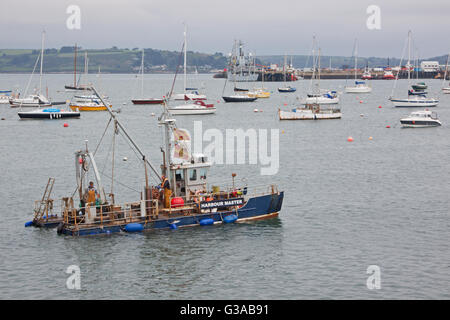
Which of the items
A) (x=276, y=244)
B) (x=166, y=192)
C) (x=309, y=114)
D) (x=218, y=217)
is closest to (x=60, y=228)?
(x=166, y=192)

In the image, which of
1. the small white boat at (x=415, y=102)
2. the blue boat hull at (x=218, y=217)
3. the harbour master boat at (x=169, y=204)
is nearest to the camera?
the blue boat hull at (x=218, y=217)

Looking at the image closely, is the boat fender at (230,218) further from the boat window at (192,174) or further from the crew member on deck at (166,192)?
the crew member on deck at (166,192)

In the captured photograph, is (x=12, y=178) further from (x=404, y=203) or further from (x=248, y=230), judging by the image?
(x=404, y=203)

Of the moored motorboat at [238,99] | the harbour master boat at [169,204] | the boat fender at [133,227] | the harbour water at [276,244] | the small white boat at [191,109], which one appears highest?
the moored motorboat at [238,99]

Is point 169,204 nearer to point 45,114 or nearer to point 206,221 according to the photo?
point 206,221

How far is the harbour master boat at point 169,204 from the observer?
3556cm

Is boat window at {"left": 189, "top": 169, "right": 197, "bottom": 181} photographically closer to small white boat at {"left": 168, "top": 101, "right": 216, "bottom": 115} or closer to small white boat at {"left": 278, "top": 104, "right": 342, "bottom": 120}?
small white boat at {"left": 278, "top": 104, "right": 342, "bottom": 120}

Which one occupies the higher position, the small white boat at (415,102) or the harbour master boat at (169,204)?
the small white boat at (415,102)

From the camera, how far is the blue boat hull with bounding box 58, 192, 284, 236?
1387 inches

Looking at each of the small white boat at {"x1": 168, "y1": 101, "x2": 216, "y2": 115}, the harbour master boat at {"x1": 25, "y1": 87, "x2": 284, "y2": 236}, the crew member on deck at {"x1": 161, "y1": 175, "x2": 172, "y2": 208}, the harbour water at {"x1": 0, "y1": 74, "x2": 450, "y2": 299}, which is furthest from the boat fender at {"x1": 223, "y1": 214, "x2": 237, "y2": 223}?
the small white boat at {"x1": 168, "y1": 101, "x2": 216, "y2": 115}

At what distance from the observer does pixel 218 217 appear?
123ft

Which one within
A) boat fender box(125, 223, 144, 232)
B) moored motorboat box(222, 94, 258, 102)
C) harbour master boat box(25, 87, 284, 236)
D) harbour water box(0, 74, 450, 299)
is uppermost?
moored motorboat box(222, 94, 258, 102)

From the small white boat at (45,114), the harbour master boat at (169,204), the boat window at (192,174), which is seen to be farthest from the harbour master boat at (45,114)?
the boat window at (192,174)

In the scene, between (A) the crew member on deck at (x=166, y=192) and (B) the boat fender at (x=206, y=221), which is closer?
(A) the crew member on deck at (x=166, y=192)
